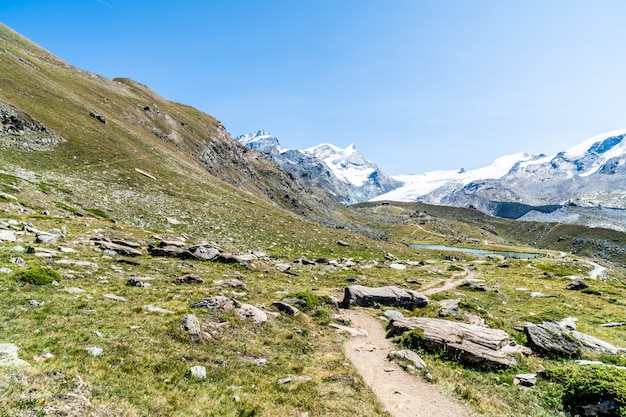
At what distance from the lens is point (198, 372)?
45.3 ft

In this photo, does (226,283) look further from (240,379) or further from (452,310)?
(452,310)

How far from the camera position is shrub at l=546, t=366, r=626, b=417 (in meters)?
14.2

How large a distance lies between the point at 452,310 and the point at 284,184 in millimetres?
168044

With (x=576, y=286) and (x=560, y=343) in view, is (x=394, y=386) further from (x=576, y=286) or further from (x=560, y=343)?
(x=576, y=286)

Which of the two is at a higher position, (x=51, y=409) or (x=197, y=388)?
(x=51, y=409)

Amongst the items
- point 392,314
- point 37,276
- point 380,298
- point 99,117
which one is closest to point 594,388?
point 392,314

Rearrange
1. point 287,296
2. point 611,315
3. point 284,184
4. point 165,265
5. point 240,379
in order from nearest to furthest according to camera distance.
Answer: point 240,379
point 287,296
point 165,265
point 611,315
point 284,184

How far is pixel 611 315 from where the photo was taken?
37.5m

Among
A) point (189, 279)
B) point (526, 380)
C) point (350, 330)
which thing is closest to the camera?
point (526, 380)

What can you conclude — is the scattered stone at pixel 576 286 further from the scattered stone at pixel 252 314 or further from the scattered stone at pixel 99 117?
the scattered stone at pixel 99 117

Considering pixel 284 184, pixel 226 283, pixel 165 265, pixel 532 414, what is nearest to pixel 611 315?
pixel 532 414

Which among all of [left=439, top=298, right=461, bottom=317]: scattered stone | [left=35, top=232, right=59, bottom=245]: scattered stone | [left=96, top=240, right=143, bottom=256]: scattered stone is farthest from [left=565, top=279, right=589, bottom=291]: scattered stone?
[left=35, top=232, right=59, bottom=245]: scattered stone

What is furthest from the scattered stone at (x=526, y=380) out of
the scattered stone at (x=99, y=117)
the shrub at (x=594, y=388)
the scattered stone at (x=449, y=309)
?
the scattered stone at (x=99, y=117)

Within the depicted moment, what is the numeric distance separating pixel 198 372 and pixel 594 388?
18.7m
